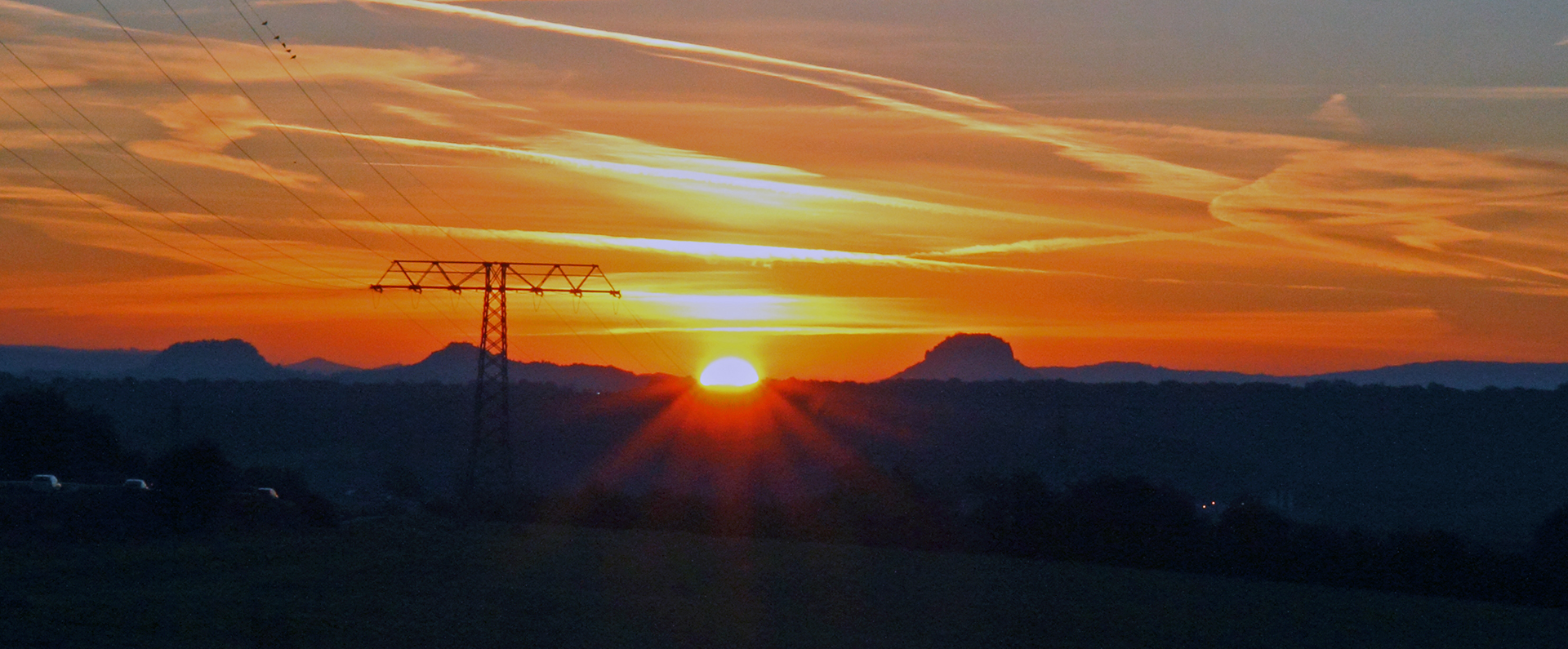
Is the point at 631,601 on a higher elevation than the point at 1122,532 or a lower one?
higher

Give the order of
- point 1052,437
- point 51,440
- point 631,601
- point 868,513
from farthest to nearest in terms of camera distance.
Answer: point 1052,437 < point 51,440 < point 868,513 < point 631,601

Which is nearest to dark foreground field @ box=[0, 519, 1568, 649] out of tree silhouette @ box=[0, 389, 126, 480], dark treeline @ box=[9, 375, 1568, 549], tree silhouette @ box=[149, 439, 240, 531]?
tree silhouette @ box=[149, 439, 240, 531]

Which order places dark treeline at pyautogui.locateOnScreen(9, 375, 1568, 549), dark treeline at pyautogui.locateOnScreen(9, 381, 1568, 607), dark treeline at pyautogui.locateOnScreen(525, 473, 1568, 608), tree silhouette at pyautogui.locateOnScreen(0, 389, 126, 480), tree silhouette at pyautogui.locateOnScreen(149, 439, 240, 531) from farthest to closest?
dark treeline at pyautogui.locateOnScreen(9, 375, 1568, 549)
tree silhouette at pyautogui.locateOnScreen(0, 389, 126, 480)
dark treeline at pyautogui.locateOnScreen(525, 473, 1568, 608)
dark treeline at pyautogui.locateOnScreen(9, 381, 1568, 607)
tree silhouette at pyautogui.locateOnScreen(149, 439, 240, 531)

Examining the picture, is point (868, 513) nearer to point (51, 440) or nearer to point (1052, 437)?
point (51, 440)

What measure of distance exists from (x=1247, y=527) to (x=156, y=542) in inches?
1485

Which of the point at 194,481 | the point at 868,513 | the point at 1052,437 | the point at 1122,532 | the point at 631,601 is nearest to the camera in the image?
the point at 631,601

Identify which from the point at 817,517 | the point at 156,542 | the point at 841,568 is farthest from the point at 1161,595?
the point at 156,542

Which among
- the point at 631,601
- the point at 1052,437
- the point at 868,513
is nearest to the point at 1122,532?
the point at 868,513

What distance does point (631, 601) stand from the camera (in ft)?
112

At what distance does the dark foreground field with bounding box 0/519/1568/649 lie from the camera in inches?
1049

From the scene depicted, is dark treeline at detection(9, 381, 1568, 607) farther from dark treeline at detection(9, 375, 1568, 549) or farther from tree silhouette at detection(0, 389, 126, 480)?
dark treeline at detection(9, 375, 1568, 549)

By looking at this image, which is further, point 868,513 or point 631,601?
point 868,513

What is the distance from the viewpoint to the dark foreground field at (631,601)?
26.6 meters

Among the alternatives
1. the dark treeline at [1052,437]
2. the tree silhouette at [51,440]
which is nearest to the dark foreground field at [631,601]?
the tree silhouette at [51,440]
